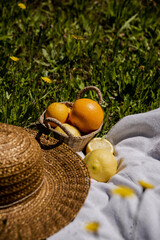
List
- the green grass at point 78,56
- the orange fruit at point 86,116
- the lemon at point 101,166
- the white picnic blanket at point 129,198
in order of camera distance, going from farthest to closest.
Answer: the green grass at point 78,56, the orange fruit at point 86,116, the lemon at point 101,166, the white picnic blanket at point 129,198

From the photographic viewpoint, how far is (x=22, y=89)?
2506 millimetres

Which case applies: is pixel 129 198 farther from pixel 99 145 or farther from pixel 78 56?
pixel 78 56

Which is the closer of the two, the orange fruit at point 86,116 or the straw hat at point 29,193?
the straw hat at point 29,193

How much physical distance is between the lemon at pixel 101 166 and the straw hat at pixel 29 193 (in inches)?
10.5

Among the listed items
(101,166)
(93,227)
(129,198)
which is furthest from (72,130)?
(93,227)

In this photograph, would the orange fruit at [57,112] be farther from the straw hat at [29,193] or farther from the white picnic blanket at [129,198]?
the straw hat at [29,193]

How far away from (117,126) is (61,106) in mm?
523

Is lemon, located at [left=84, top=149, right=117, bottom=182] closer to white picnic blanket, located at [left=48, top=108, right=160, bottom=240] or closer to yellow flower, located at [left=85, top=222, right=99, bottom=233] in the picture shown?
white picnic blanket, located at [left=48, top=108, right=160, bottom=240]

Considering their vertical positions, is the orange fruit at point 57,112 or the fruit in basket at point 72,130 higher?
the orange fruit at point 57,112

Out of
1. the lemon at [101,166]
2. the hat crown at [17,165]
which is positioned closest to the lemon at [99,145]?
the lemon at [101,166]

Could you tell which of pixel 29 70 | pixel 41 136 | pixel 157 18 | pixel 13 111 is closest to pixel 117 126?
pixel 41 136

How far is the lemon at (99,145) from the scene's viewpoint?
83.7 inches

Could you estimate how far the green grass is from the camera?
8.49 feet

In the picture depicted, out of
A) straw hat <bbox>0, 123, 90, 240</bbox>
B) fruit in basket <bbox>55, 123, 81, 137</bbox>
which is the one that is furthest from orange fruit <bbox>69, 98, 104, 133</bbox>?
straw hat <bbox>0, 123, 90, 240</bbox>
